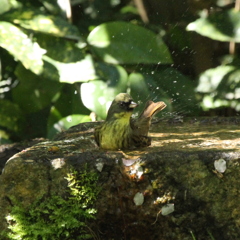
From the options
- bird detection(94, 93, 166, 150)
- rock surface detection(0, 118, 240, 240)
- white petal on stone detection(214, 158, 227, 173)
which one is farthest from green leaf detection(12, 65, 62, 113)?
white petal on stone detection(214, 158, 227, 173)

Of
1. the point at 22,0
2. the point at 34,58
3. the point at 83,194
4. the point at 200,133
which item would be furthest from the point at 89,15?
the point at 83,194

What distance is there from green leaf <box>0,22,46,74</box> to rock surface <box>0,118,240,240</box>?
6.81 ft

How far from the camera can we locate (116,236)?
2.78 m

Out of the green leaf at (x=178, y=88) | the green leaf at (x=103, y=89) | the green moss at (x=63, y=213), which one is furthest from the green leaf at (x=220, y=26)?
the green moss at (x=63, y=213)

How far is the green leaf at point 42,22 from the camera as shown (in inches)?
191

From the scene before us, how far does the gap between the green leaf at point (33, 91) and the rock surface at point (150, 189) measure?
263cm

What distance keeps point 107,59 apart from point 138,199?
8.24 feet

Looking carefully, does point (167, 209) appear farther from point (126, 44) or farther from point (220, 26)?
point (220, 26)

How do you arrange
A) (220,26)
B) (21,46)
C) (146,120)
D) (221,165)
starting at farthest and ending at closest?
(220,26), (21,46), (146,120), (221,165)

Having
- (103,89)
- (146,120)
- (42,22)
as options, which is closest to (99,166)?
(146,120)

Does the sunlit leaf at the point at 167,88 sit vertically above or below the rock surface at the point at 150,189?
below

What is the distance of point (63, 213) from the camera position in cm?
271

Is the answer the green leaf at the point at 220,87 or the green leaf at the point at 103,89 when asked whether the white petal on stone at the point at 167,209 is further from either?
the green leaf at the point at 220,87

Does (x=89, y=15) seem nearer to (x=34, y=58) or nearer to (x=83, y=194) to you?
(x=34, y=58)
